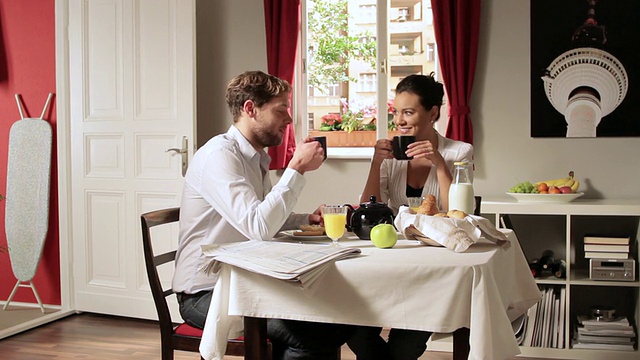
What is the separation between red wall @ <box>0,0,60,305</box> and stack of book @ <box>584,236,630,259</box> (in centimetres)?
311

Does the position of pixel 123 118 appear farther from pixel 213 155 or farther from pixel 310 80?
pixel 213 155

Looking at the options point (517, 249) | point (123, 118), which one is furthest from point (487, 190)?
Answer: point (123, 118)

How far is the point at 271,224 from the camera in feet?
6.53

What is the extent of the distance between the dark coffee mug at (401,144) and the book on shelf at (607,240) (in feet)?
5.05

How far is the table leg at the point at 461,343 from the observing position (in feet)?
5.59

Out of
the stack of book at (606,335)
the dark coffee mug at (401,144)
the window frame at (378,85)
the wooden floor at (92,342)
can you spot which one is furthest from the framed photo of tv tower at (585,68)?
the dark coffee mug at (401,144)

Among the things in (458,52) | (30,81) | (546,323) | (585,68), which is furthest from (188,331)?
(30,81)

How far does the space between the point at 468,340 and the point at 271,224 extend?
63cm

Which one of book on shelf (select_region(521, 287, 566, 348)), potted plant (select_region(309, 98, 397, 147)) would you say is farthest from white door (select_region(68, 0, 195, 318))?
book on shelf (select_region(521, 287, 566, 348))

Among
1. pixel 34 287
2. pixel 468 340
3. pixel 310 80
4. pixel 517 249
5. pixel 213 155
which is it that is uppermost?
pixel 310 80

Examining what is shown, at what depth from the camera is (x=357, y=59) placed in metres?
4.32

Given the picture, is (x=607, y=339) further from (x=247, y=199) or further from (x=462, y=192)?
(x=247, y=199)

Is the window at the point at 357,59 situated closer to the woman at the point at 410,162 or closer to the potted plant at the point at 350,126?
the potted plant at the point at 350,126

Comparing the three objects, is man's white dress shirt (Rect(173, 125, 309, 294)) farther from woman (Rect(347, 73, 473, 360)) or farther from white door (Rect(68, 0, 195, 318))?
white door (Rect(68, 0, 195, 318))
